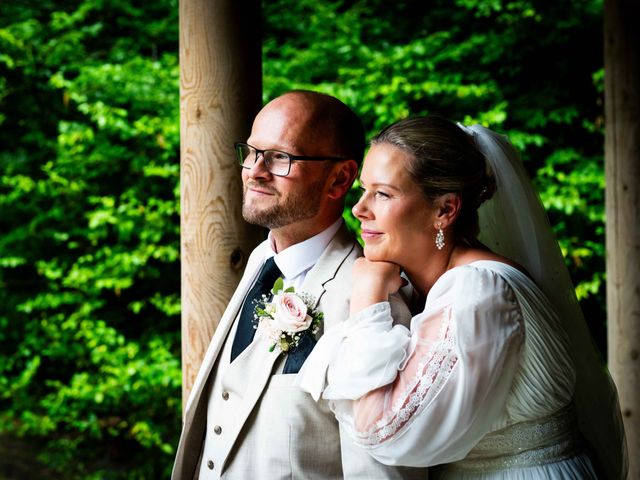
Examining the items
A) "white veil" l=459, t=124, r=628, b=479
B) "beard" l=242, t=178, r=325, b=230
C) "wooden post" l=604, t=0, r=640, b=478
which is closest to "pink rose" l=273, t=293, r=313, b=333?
"beard" l=242, t=178, r=325, b=230

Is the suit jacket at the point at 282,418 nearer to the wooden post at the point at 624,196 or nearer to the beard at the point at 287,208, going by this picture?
the beard at the point at 287,208

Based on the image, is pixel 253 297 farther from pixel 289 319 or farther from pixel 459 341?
pixel 459 341

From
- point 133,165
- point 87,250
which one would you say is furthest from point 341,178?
point 87,250

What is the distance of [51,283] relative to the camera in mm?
6113

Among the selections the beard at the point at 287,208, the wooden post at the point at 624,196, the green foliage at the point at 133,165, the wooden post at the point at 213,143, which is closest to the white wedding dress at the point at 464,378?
the beard at the point at 287,208

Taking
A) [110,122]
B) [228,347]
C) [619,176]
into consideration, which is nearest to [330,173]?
[228,347]

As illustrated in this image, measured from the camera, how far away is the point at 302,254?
90.0 inches

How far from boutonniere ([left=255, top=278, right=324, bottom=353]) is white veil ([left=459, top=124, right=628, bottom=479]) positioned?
659 millimetres

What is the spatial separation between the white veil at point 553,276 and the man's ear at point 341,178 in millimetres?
349

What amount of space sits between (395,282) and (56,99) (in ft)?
17.0

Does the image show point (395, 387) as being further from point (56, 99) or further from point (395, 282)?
point (56, 99)

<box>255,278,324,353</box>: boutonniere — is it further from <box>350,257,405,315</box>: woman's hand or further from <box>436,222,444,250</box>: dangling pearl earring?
<box>436,222,444,250</box>: dangling pearl earring

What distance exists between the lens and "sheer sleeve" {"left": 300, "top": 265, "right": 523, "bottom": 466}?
183cm

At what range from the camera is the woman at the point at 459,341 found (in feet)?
6.06
